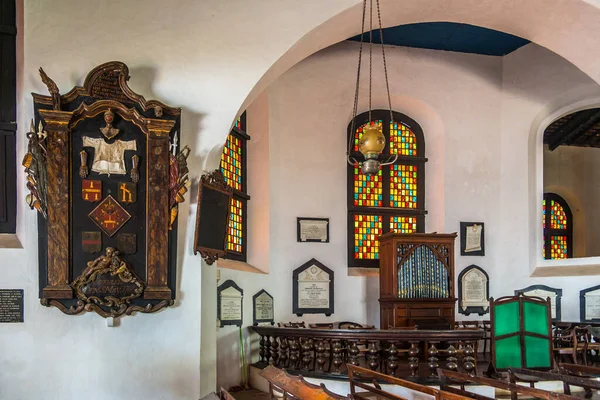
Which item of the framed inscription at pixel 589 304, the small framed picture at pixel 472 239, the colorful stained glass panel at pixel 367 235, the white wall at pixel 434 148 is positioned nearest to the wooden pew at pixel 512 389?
the white wall at pixel 434 148

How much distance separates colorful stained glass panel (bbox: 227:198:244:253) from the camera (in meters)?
9.20

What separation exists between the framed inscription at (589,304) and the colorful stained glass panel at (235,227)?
5826 mm

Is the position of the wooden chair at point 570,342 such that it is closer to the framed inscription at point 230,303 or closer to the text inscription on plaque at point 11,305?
the framed inscription at point 230,303

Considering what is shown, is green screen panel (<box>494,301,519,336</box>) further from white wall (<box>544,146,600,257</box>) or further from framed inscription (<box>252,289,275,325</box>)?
white wall (<box>544,146,600,257</box>)

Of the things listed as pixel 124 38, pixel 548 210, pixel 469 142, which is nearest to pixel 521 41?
pixel 469 142

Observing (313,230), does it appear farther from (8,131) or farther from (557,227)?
(557,227)

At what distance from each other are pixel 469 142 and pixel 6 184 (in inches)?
298

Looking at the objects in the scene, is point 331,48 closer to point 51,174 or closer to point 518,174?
point 518,174

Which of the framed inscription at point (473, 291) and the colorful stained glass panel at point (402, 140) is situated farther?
the colorful stained glass panel at point (402, 140)

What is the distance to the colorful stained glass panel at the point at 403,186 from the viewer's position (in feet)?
35.5

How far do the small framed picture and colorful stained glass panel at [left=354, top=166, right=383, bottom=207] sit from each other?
153 centimetres

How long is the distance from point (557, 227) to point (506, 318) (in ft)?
26.5

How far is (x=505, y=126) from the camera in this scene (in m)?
10.8

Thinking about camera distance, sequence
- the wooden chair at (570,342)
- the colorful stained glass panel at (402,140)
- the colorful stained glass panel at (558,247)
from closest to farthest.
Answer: the wooden chair at (570,342) < the colorful stained glass panel at (402,140) < the colorful stained glass panel at (558,247)
